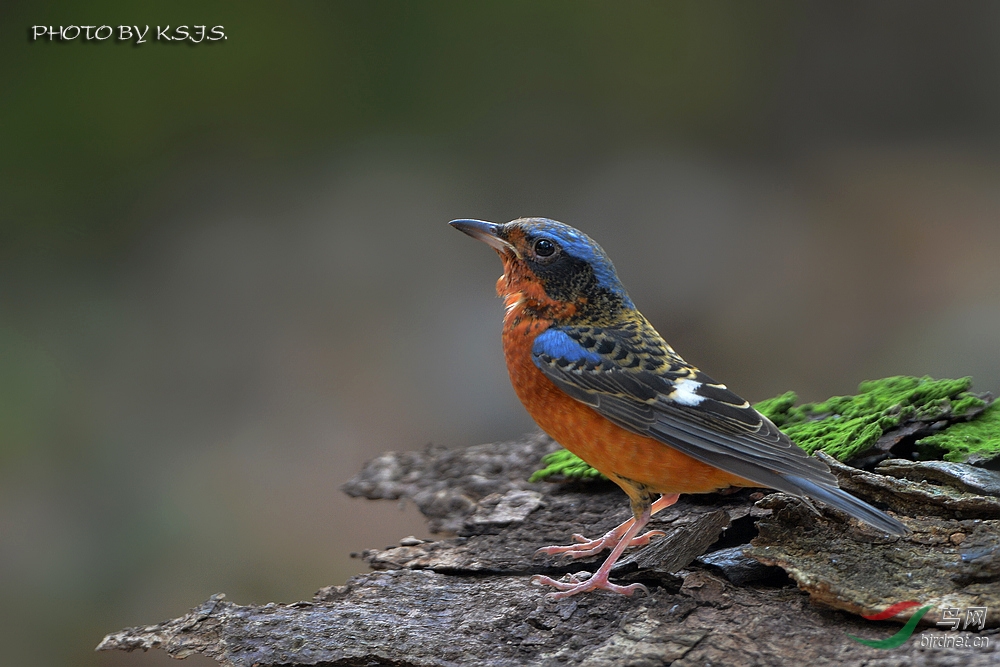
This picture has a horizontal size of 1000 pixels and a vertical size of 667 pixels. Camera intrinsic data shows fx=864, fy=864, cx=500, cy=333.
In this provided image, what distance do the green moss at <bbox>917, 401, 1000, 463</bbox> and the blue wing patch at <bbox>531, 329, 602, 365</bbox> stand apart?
1.82 metres

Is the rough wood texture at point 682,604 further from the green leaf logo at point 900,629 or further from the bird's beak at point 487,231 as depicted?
the bird's beak at point 487,231

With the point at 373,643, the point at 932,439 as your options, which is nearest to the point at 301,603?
the point at 373,643

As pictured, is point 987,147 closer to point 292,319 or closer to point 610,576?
point 292,319

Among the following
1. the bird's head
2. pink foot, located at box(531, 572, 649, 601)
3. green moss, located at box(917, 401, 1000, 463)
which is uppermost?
the bird's head

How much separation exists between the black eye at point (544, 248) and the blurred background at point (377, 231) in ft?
13.2

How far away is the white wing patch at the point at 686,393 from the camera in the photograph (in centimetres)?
437

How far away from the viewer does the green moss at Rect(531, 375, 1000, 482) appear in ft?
14.8

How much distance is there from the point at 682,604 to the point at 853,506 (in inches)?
33.3

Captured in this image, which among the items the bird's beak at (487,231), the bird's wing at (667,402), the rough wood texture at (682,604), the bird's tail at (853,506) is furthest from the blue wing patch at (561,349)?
the bird's tail at (853,506)

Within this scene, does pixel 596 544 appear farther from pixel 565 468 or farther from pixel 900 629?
pixel 900 629

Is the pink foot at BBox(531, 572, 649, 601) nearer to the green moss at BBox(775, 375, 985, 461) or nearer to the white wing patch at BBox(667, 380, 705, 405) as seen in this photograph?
the white wing patch at BBox(667, 380, 705, 405)

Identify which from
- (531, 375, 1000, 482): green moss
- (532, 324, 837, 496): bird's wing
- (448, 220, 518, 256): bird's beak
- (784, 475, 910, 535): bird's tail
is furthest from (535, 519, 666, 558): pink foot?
(448, 220, 518, 256): bird's beak

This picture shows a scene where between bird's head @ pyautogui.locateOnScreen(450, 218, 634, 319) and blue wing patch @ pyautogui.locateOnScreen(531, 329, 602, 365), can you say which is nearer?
blue wing patch @ pyautogui.locateOnScreen(531, 329, 602, 365)

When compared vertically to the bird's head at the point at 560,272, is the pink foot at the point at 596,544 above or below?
below
